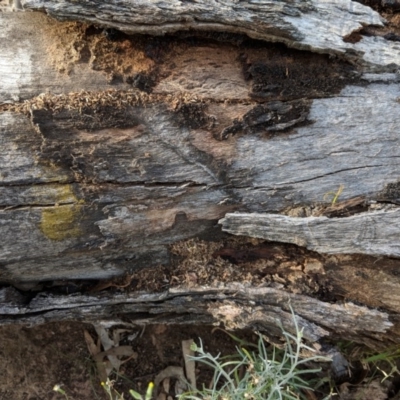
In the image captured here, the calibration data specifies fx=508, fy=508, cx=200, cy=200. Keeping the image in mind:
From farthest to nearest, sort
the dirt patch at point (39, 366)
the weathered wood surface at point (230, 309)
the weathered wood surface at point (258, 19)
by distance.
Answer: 1. the dirt patch at point (39, 366)
2. the weathered wood surface at point (230, 309)
3. the weathered wood surface at point (258, 19)

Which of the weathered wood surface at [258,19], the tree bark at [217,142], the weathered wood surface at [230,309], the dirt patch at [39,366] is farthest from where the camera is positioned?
the dirt patch at [39,366]

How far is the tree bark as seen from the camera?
6.50 feet

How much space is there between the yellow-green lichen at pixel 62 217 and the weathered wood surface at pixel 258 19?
2.26ft

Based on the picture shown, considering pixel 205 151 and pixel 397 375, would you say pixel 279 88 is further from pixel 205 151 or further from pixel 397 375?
pixel 397 375

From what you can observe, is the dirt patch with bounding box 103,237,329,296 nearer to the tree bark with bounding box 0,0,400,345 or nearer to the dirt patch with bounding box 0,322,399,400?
the tree bark with bounding box 0,0,400,345

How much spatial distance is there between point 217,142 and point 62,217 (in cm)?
72

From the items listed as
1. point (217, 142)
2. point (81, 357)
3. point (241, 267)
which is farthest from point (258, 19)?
point (81, 357)

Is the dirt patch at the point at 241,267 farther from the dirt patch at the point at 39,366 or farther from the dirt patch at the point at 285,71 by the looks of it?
the dirt patch at the point at 39,366

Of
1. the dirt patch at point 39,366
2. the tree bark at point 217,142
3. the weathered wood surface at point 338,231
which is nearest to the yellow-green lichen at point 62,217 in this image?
the tree bark at point 217,142

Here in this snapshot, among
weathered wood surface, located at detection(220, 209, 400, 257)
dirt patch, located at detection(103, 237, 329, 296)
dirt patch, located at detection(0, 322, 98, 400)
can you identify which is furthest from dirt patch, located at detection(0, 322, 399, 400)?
weathered wood surface, located at detection(220, 209, 400, 257)

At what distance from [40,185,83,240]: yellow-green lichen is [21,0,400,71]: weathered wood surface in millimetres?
688

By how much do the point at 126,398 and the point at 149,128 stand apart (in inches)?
77.1

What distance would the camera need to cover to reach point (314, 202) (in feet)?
7.14

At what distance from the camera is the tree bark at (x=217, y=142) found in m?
1.98
